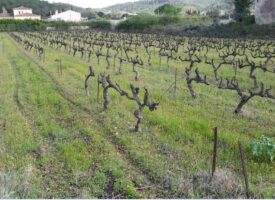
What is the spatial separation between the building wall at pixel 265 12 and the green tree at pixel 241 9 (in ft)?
12.7

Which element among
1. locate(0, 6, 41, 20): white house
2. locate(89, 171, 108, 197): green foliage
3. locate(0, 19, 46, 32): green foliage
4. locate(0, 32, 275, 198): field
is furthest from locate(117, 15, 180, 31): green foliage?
locate(89, 171, 108, 197): green foliage

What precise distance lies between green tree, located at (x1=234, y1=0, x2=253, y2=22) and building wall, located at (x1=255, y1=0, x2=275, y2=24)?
12.7 feet

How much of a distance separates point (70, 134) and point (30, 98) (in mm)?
6394

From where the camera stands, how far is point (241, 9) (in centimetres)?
8062

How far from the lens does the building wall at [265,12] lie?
73375 mm

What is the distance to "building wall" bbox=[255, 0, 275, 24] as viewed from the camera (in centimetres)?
7338

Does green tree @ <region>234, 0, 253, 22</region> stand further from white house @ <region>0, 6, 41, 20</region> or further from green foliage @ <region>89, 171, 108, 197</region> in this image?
white house @ <region>0, 6, 41, 20</region>

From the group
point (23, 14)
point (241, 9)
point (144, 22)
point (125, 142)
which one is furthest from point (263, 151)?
point (23, 14)

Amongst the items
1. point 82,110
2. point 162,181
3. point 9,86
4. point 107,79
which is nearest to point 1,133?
point 82,110

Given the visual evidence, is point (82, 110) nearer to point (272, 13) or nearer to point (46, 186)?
point (46, 186)

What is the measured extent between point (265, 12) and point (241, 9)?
713 cm

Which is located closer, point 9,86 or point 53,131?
point 53,131

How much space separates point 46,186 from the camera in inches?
413

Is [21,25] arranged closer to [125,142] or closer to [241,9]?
[241,9]
